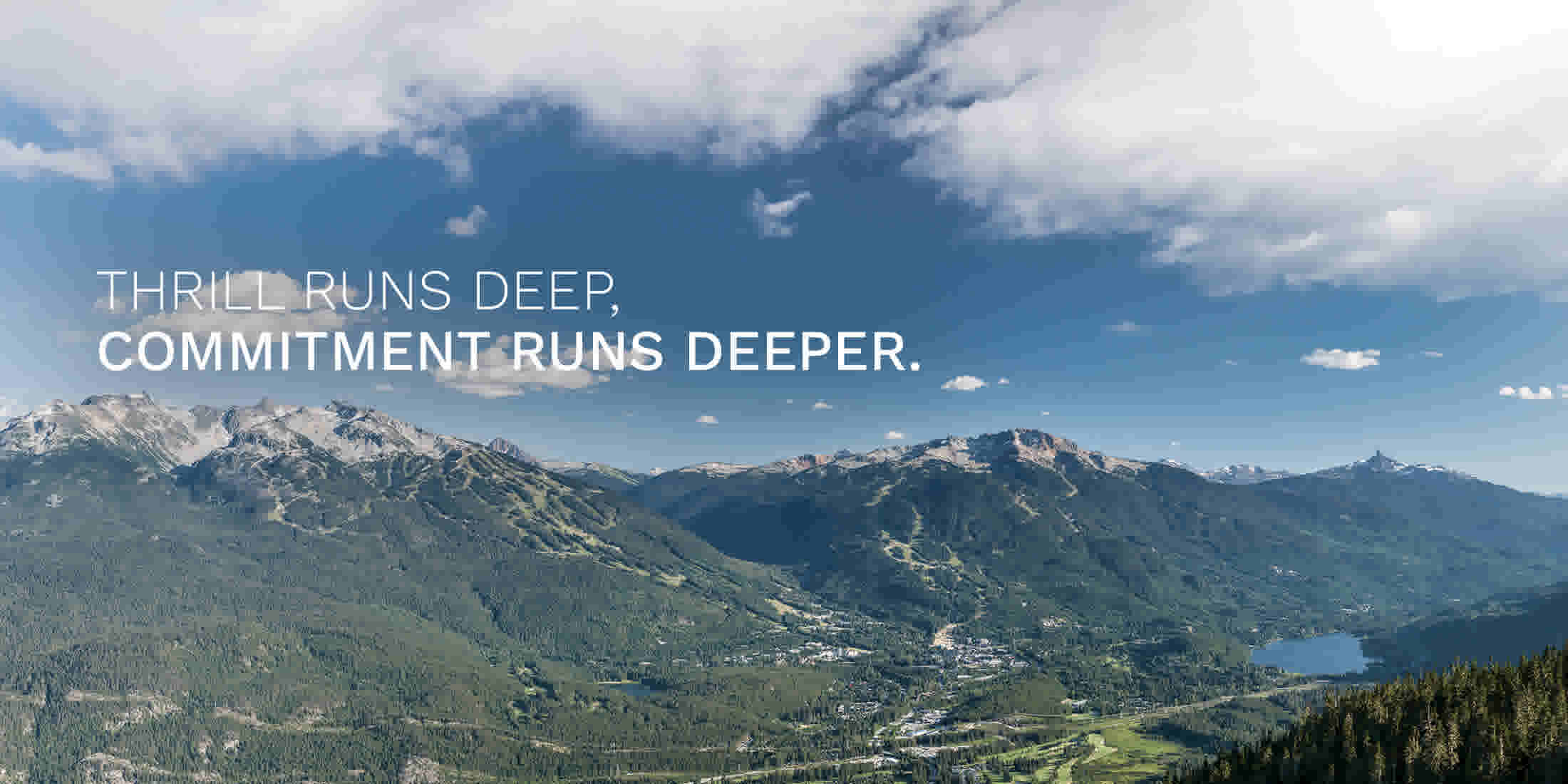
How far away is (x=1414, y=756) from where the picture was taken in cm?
14312

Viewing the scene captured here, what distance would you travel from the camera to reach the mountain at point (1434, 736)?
133 m

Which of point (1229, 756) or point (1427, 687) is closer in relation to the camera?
point (1427, 687)

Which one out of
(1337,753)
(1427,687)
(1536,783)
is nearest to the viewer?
(1536,783)

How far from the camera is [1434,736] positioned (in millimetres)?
143375

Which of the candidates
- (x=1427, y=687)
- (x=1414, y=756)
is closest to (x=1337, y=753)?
(x=1414, y=756)

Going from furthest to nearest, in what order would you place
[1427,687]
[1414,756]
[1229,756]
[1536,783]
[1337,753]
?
[1229,756] → [1427,687] → [1337,753] → [1414,756] → [1536,783]

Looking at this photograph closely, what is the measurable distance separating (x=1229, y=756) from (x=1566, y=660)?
64791mm

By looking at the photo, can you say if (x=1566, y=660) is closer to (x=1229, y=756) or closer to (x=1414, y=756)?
(x=1414, y=756)

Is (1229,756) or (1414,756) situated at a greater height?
(1414,756)

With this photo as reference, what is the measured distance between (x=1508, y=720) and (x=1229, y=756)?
185ft

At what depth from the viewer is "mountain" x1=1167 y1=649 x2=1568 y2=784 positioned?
132625mm

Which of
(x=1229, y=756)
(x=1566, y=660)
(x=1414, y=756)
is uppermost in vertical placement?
(x=1566, y=660)

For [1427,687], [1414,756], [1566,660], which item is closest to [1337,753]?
[1414,756]

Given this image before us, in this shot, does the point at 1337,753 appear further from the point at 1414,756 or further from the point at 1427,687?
the point at 1427,687
